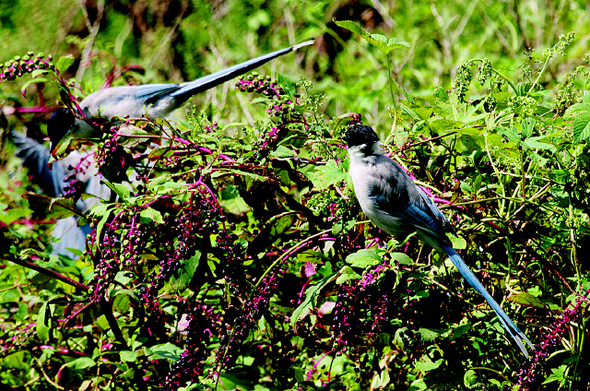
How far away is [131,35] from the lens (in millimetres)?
4902

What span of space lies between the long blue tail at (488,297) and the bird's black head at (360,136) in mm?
330

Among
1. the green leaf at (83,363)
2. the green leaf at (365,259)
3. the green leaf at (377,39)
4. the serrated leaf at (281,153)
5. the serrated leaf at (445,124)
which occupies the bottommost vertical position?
the green leaf at (83,363)

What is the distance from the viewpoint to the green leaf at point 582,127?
1176mm

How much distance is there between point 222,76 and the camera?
87.4 inches

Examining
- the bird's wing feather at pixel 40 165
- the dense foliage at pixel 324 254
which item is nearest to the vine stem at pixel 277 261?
the dense foliage at pixel 324 254

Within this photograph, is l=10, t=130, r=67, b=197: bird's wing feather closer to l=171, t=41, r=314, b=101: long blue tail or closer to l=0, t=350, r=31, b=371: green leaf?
l=171, t=41, r=314, b=101: long blue tail

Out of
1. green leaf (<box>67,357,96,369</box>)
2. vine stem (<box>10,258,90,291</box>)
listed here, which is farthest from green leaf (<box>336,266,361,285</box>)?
green leaf (<box>67,357,96,369</box>)

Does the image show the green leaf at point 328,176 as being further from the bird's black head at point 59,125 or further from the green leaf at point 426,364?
the bird's black head at point 59,125

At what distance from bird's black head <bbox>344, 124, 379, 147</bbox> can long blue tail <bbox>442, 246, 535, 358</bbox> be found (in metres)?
0.33

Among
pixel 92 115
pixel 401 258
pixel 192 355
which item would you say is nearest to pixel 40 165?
pixel 92 115

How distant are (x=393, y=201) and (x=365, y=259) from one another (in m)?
0.27

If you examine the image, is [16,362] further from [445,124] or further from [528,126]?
[528,126]

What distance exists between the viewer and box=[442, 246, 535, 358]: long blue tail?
4.08 ft

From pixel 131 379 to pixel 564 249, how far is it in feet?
4.05
